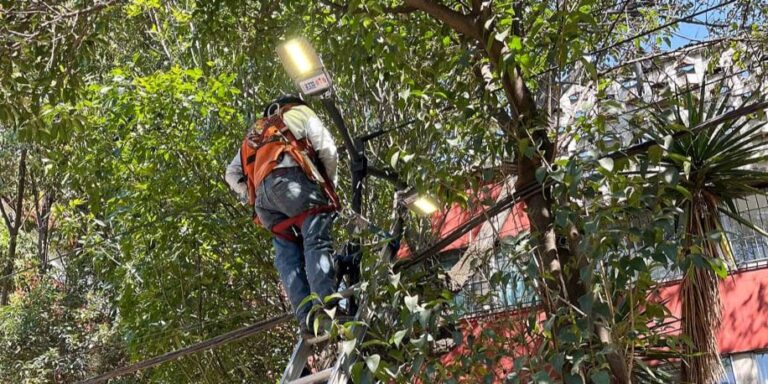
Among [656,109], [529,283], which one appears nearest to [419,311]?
[529,283]

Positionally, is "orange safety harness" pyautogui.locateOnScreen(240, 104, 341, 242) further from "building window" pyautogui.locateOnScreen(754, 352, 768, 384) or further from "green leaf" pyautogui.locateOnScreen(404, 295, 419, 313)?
"building window" pyautogui.locateOnScreen(754, 352, 768, 384)

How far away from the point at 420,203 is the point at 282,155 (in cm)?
78

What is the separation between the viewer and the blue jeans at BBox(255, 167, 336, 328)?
392 centimetres

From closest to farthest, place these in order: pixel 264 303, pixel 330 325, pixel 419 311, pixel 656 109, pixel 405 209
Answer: pixel 419 311, pixel 330 325, pixel 656 109, pixel 405 209, pixel 264 303

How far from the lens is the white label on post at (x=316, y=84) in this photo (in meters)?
4.24

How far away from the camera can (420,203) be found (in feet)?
13.2

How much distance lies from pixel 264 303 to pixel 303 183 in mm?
2914

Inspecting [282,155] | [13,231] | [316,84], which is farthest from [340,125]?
[13,231]

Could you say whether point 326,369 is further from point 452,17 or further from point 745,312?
point 745,312

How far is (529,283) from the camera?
3152 millimetres

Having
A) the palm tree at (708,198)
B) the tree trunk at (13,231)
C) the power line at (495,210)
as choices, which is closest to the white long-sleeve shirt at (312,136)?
the power line at (495,210)

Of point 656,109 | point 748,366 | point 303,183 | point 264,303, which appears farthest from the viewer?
point 748,366

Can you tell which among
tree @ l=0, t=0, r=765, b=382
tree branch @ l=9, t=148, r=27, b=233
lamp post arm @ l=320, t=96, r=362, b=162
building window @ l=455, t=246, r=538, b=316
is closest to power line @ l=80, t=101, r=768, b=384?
tree @ l=0, t=0, r=765, b=382

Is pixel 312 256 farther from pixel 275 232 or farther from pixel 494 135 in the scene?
pixel 494 135
